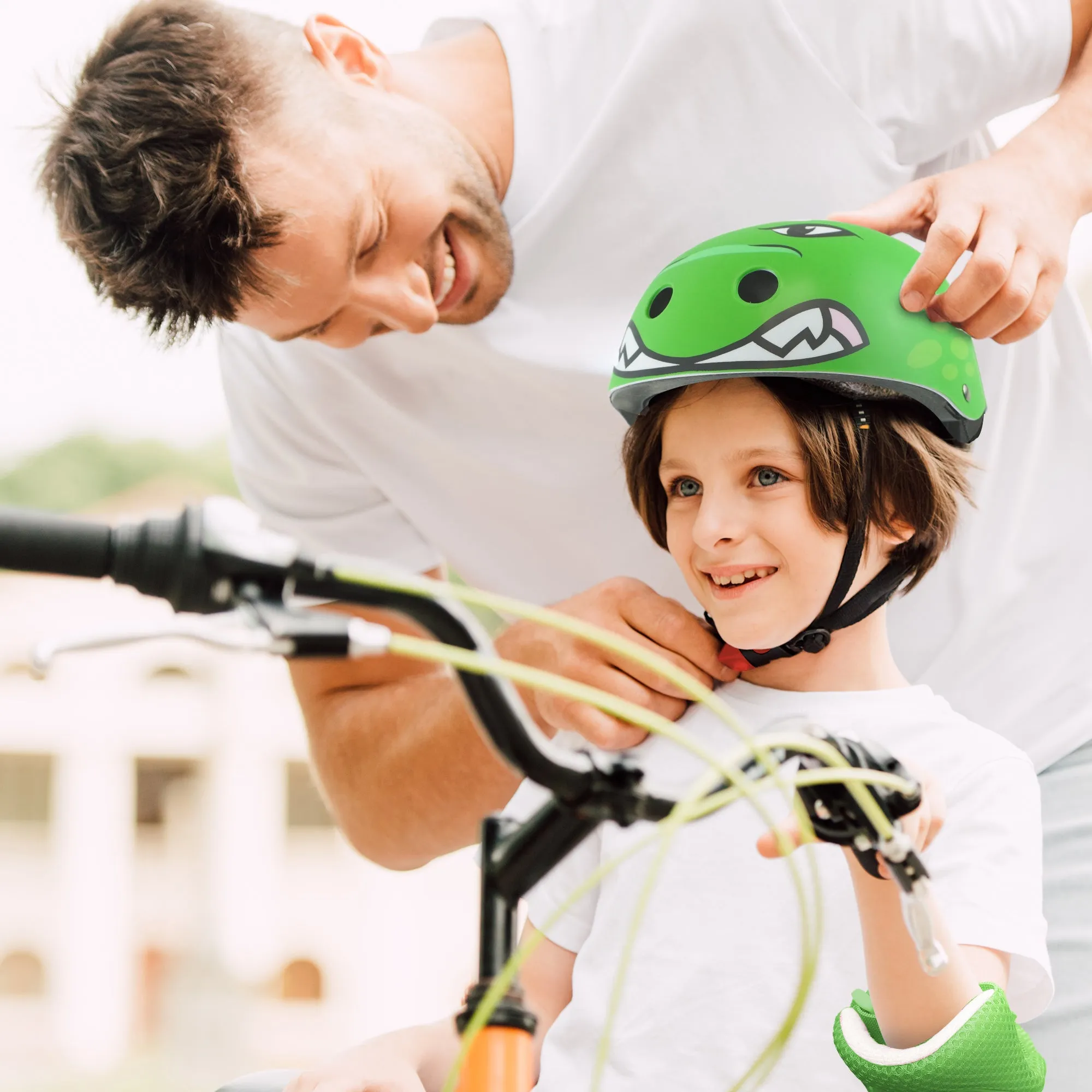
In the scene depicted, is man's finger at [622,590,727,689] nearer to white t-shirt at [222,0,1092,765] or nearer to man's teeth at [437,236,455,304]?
white t-shirt at [222,0,1092,765]

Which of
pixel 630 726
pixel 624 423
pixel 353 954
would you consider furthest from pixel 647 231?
pixel 353 954

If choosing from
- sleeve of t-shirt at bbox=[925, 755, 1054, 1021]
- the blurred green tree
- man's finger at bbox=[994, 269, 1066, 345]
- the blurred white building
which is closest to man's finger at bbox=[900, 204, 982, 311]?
man's finger at bbox=[994, 269, 1066, 345]

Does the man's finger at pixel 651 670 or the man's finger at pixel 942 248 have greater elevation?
the man's finger at pixel 942 248

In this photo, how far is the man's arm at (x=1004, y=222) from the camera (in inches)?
77.9

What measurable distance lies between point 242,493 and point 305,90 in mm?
1045

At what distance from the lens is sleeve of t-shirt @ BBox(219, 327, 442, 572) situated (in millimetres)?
2963

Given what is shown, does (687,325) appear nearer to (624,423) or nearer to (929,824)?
(624,423)

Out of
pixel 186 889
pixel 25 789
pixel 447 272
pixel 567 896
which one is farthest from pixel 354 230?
pixel 25 789

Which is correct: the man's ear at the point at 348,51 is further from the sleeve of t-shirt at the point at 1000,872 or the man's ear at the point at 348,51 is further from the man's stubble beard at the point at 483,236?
the sleeve of t-shirt at the point at 1000,872

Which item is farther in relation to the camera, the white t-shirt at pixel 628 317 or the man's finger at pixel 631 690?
the white t-shirt at pixel 628 317

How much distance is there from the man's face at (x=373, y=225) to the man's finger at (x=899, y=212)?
0.71 meters

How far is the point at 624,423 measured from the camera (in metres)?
2.60

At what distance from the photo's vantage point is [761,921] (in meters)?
2.00

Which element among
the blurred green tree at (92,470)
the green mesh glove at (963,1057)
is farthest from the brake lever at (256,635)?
the blurred green tree at (92,470)
